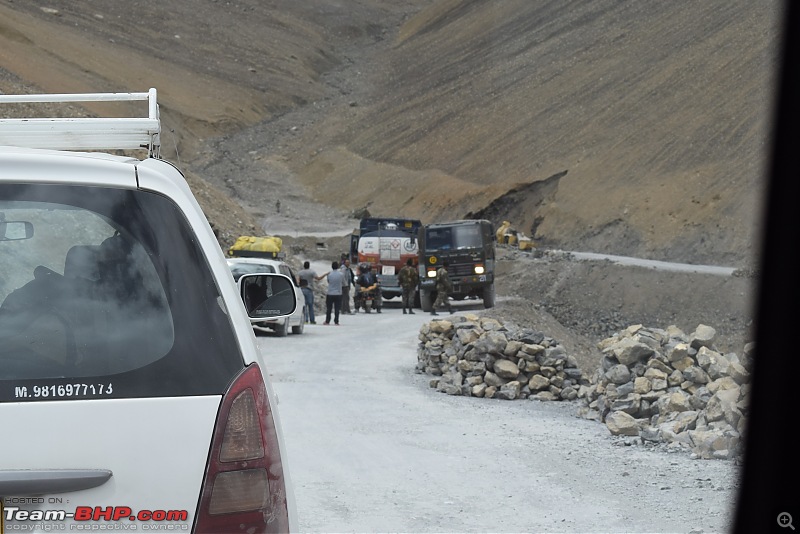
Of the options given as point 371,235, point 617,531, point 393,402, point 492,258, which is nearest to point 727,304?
point 492,258

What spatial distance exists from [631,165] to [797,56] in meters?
21.0

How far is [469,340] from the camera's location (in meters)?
14.6

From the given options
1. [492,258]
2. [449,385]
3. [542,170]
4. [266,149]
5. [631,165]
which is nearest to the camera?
[449,385]

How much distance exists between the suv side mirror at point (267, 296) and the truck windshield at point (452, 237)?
83.6 ft

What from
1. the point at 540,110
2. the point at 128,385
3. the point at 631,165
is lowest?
the point at 128,385

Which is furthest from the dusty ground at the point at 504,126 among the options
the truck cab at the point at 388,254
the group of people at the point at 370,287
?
the truck cab at the point at 388,254

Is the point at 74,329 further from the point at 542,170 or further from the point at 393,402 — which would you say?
the point at 542,170

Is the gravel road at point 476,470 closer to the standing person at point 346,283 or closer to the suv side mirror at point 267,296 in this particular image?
the suv side mirror at point 267,296

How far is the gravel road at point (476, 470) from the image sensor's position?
23.8 ft

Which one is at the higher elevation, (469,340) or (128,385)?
(128,385)

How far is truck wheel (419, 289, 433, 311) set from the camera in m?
29.8

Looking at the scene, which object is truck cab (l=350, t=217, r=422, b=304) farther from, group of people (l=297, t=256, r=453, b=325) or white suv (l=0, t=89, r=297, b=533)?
white suv (l=0, t=89, r=297, b=533)

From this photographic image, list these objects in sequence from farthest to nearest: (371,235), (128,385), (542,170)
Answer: (542,170) < (371,235) < (128,385)

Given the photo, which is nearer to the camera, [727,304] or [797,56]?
[797,56]
